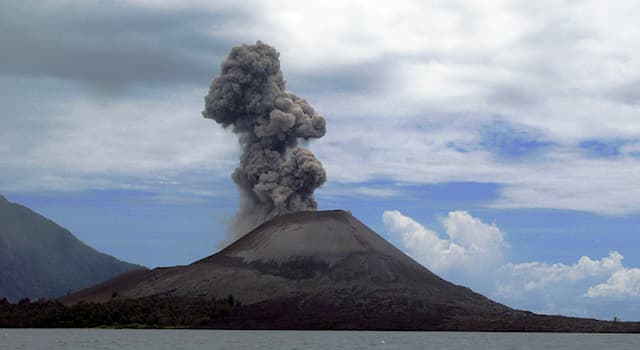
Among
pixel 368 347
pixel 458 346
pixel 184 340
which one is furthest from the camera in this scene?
pixel 184 340

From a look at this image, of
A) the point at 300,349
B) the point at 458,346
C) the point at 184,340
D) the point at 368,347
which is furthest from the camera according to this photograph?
the point at 184,340

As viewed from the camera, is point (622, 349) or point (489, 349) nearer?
point (489, 349)

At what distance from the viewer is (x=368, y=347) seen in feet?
482

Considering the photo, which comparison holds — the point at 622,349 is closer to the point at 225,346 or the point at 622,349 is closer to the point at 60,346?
the point at 225,346

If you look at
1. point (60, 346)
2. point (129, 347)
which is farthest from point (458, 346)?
point (60, 346)

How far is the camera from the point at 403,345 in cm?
15575

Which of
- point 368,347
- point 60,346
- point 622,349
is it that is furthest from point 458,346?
point 60,346

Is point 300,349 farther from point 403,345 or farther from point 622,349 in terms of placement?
point 622,349

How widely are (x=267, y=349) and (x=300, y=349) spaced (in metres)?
5.25

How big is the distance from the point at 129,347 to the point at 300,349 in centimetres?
2688

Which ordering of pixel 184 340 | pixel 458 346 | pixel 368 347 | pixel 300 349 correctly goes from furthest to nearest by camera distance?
1. pixel 184 340
2. pixel 458 346
3. pixel 368 347
4. pixel 300 349

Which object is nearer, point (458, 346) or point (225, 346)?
point (225, 346)

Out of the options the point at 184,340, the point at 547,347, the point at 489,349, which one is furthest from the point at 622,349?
the point at 184,340

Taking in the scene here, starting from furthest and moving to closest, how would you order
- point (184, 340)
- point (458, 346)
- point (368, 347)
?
1. point (184, 340)
2. point (458, 346)
3. point (368, 347)
